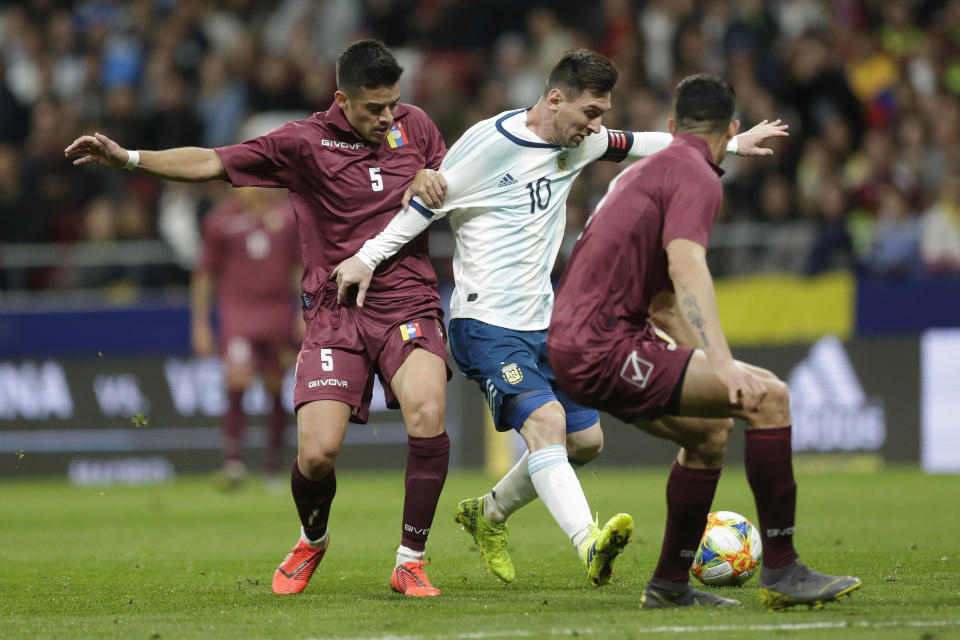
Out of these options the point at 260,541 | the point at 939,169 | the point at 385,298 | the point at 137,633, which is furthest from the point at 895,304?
the point at 137,633

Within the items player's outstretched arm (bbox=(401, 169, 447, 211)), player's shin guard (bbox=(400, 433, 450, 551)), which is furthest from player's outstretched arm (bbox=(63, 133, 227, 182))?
player's shin guard (bbox=(400, 433, 450, 551))

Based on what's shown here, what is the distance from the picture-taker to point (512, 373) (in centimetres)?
669

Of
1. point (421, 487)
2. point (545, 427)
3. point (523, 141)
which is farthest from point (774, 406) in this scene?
point (523, 141)

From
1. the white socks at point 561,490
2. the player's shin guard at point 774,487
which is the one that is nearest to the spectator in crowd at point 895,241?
the white socks at point 561,490

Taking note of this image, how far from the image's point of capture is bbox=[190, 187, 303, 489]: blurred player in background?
43.4 ft

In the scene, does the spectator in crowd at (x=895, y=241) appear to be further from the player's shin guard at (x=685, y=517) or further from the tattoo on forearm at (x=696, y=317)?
the tattoo on forearm at (x=696, y=317)

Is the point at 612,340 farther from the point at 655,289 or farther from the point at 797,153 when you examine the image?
the point at 797,153

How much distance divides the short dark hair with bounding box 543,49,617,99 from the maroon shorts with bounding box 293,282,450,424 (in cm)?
124

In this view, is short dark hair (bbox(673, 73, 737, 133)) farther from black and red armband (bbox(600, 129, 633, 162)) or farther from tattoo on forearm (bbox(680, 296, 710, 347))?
black and red armband (bbox(600, 129, 633, 162))

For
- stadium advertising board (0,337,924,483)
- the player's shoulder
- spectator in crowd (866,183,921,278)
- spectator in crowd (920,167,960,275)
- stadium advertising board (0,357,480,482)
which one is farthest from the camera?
stadium advertising board (0,357,480,482)

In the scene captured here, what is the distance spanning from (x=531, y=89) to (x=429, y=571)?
34.1ft

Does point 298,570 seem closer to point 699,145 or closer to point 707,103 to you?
point 699,145

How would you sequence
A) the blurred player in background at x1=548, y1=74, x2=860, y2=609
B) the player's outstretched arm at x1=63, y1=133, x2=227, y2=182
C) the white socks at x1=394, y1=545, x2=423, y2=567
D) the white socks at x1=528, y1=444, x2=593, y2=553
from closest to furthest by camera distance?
the blurred player in background at x1=548, y1=74, x2=860, y2=609 → the white socks at x1=528, y1=444, x2=593, y2=553 → the player's outstretched arm at x1=63, y1=133, x2=227, y2=182 → the white socks at x1=394, y1=545, x2=423, y2=567

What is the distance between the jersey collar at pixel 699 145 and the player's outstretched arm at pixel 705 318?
1.48ft
